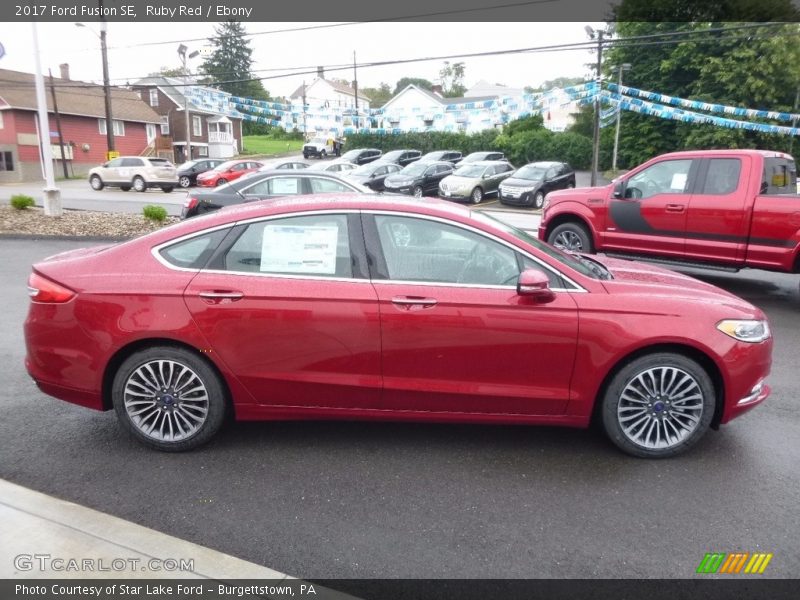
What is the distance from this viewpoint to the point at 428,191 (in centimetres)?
2745

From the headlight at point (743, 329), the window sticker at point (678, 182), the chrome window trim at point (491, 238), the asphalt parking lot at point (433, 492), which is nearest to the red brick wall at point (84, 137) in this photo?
the window sticker at point (678, 182)

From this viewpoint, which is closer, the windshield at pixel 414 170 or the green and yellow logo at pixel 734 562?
the green and yellow logo at pixel 734 562

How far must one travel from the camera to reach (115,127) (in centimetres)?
4653

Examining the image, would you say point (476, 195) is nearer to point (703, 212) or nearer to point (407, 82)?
point (703, 212)

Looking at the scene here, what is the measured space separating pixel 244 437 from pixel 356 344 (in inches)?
45.3

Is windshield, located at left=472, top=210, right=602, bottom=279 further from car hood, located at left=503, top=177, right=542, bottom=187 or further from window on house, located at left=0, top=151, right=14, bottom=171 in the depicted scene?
window on house, located at left=0, top=151, right=14, bottom=171

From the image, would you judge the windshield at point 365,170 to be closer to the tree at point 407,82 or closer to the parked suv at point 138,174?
the parked suv at point 138,174

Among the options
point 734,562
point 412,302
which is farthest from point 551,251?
point 734,562

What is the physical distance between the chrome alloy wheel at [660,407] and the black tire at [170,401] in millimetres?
2527

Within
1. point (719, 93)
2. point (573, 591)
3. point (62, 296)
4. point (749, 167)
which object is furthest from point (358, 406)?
point (719, 93)

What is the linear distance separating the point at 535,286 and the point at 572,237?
6.57 m

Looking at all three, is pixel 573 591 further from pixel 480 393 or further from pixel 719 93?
pixel 719 93

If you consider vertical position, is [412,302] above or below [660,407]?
above

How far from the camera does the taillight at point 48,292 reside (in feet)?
12.5
